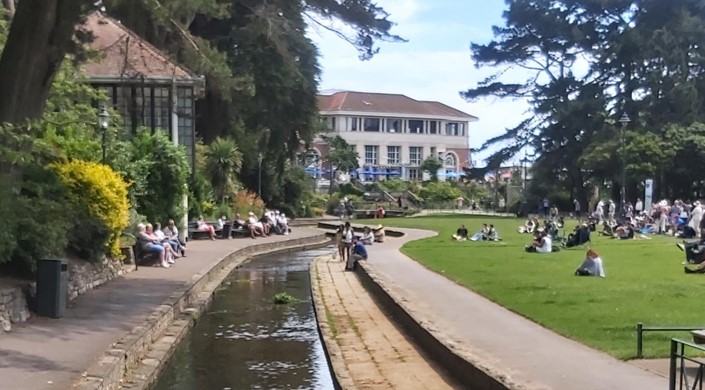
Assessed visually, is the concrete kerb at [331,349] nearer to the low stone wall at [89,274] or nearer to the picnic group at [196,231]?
the low stone wall at [89,274]

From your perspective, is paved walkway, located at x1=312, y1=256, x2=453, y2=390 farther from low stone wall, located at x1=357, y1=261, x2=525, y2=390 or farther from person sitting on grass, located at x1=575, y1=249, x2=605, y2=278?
person sitting on grass, located at x1=575, y1=249, x2=605, y2=278

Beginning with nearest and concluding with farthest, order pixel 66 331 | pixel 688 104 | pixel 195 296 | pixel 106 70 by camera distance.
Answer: pixel 66 331
pixel 195 296
pixel 106 70
pixel 688 104

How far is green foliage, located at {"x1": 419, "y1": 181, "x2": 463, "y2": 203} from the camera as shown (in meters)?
84.3

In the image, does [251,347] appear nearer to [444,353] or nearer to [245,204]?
[444,353]

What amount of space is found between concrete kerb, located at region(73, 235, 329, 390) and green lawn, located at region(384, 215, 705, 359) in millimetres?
5701

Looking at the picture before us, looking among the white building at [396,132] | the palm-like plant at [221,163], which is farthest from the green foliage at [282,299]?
the white building at [396,132]

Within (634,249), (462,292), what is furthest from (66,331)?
(634,249)

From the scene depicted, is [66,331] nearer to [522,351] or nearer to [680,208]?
[522,351]

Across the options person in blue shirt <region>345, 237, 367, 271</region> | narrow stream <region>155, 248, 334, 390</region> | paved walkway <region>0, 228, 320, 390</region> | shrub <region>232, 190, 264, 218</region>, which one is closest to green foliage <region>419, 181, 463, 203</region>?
shrub <region>232, 190, 264, 218</region>

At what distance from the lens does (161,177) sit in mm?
31688

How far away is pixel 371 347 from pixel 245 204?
33202 millimetres

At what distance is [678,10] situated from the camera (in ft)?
204

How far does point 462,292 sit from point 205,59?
11.3 m

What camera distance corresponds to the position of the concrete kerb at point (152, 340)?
10.6m
